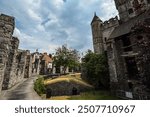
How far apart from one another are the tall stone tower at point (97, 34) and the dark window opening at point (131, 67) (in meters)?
18.4

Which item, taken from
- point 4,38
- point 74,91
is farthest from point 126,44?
point 4,38

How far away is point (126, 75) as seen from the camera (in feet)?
62.8

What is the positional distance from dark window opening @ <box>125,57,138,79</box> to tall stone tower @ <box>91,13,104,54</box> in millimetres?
18445

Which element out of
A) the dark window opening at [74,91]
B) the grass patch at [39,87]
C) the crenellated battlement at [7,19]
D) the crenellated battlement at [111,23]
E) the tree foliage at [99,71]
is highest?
the crenellated battlement at [111,23]

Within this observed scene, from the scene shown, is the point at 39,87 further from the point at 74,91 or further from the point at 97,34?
the point at 97,34

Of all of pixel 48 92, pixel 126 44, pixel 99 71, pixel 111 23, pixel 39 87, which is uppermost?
pixel 111 23

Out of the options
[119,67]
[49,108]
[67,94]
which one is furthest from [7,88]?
[119,67]

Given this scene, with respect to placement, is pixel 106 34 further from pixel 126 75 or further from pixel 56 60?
pixel 56 60

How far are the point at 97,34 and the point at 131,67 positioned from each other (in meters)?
23.2

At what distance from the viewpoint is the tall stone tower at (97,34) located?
3870 centimetres

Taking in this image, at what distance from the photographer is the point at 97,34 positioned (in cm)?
4025

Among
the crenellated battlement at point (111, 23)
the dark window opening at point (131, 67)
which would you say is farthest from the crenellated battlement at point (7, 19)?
the crenellated battlement at point (111, 23)

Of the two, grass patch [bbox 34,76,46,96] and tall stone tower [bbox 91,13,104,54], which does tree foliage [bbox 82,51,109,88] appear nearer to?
grass patch [bbox 34,76,46,96]

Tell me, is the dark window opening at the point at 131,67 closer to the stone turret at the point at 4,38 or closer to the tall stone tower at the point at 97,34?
the stone turret at the point at 4,38
